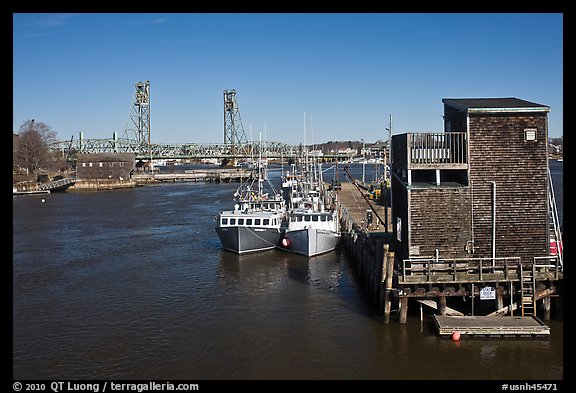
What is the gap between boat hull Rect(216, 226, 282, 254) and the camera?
1342 inches

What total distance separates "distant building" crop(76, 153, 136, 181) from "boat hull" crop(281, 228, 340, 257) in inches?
2986

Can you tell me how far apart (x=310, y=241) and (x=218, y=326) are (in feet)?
41.3

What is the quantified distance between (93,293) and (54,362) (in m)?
8.25

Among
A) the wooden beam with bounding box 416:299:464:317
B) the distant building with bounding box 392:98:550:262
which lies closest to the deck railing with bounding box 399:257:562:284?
the distant building with bounding box 392:98:550:262

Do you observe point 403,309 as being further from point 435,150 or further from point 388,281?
point 435,150

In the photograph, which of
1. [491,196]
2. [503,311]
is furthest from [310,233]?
[503,311]

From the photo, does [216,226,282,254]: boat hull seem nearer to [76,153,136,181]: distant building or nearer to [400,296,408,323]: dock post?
[400,296,408,323]: dock post

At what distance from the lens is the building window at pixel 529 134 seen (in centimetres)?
1914

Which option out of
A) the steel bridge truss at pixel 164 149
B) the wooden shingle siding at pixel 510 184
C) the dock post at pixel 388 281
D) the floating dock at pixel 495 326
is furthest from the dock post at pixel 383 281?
the steel bridge truss at pixel 164 149

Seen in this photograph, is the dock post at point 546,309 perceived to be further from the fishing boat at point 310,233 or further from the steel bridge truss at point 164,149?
the steel bridge truss at point 164,149

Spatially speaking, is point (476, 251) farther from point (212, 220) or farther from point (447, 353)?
point (212, 220)

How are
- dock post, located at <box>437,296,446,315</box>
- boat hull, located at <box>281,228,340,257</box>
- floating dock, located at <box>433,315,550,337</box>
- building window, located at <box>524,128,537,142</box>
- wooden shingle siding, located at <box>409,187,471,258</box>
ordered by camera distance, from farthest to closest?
boat hull, located at <box>281,228,340,257</box>, wooden shingle siding, located at <box>409,187,471,258</box>, building window, located at <box>524,128,537,142</box>, dock post, located at <box>437,296,446,315</box>, floating dock, located at <box>433,315,550,337</box>

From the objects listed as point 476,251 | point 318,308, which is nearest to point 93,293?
point 318,308

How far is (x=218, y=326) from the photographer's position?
2094 cm
